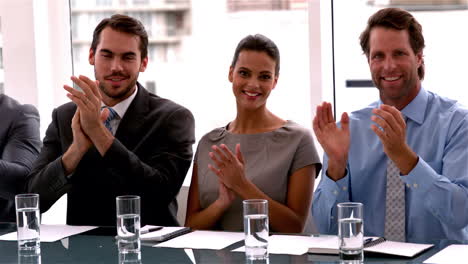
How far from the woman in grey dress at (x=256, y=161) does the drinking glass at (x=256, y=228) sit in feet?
2.51

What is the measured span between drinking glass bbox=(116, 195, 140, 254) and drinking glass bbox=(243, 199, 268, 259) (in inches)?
14.8

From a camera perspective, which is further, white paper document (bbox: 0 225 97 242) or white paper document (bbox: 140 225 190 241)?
white paper document (bbox: 0 225 97 242)

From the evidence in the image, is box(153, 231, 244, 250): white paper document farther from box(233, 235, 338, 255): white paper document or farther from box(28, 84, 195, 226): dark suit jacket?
box(28, 84, 195, 226): dark suit jacket

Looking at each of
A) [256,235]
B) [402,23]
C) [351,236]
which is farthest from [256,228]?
[402,23]

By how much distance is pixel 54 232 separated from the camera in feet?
9.26

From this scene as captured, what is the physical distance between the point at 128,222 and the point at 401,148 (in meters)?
0.97

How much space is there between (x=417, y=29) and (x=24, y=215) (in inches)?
65.0

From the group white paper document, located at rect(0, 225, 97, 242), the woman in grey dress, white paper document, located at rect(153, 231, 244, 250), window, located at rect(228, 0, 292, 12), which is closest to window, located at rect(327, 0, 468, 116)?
window, located at rect(228, 0, 292, 12)

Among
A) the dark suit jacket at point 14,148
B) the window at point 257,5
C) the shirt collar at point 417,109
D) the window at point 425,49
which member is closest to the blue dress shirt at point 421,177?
the shirt collar at point 417,109

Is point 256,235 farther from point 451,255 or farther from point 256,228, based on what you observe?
point 451,255

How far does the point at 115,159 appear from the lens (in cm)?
314

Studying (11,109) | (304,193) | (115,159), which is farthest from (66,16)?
(304,193)

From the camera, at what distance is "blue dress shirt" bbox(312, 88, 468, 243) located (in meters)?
2.68

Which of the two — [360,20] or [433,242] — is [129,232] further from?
[360,20]
